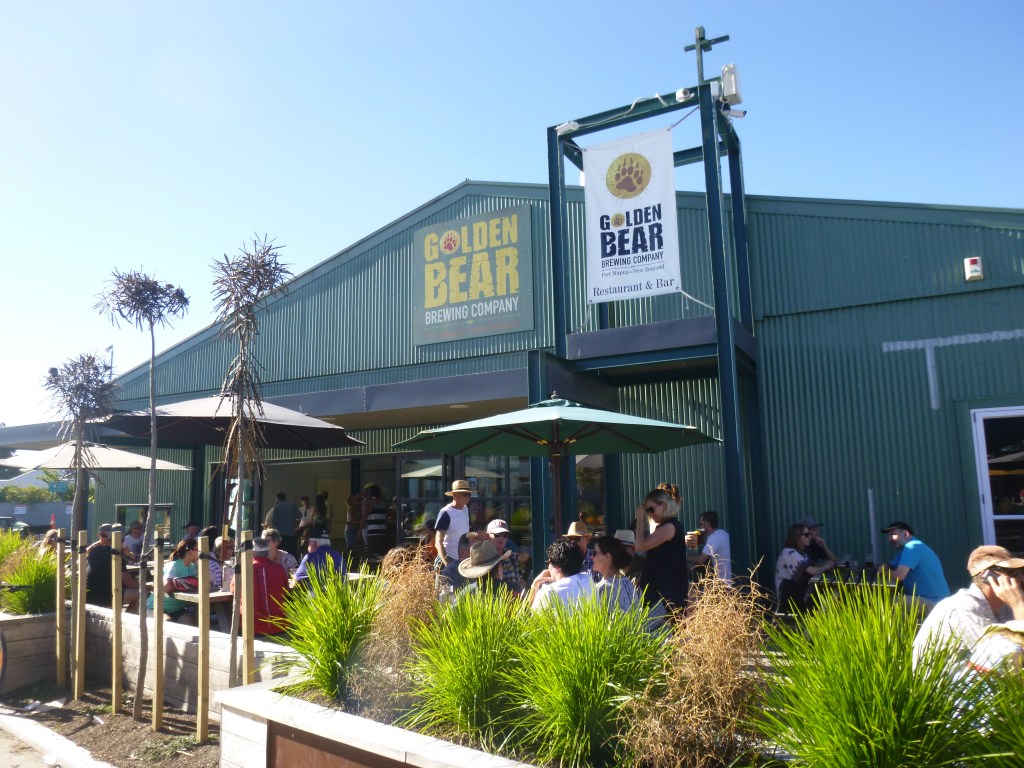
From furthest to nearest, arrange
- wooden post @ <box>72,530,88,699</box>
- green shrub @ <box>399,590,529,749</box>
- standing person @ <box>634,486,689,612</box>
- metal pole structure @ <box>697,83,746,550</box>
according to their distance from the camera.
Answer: metal pole structure @ <box>697,83,746,550</box> < wooden post @ <box>72,530,88,699</box> < standing person @ <box>634,486,689,612</box> < green shrub @ <box>399,590,529,749</box>

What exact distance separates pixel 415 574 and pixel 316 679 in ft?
2.71

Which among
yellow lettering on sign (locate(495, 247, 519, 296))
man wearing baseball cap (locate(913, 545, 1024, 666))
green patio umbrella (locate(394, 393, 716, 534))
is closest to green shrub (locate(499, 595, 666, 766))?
man wearing baseball cap (locate(913, 545, 1024, 666))

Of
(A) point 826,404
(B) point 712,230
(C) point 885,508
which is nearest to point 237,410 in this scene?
(B) point 712,230

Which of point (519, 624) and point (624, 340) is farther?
point (624, 340)

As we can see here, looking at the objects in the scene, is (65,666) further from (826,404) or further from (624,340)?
(826,404)

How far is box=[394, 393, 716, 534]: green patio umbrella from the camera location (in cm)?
627

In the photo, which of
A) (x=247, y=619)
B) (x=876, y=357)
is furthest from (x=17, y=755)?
(x=876, y=357)

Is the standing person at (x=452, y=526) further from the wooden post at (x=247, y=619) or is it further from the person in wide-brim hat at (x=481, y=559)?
the wooden post at (x=247, y=619)

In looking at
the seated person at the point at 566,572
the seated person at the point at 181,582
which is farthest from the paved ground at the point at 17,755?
the seated person at the point at 566,572

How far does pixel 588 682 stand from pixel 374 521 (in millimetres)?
11077

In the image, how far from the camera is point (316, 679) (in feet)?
15.2

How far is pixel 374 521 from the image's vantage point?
14070 millimetres

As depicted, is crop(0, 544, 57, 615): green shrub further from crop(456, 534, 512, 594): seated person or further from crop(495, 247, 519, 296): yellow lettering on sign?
crop(495, 247, 519, 296): yellow lettering on sign

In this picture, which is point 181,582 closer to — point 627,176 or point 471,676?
point 471,676
